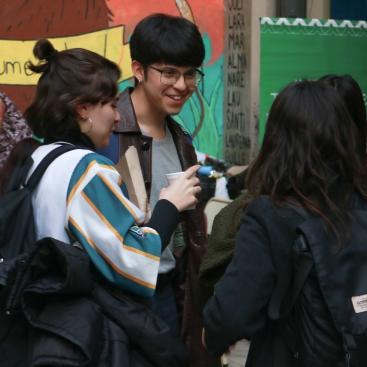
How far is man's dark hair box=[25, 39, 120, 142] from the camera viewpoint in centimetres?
259

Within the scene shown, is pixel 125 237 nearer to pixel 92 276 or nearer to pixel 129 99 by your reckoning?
pixel 92 276

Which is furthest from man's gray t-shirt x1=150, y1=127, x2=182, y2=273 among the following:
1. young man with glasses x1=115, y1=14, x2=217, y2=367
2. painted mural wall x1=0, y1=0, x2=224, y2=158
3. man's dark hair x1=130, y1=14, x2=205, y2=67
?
painted mural wall x1=0, y1=0, x2=224, y2=158

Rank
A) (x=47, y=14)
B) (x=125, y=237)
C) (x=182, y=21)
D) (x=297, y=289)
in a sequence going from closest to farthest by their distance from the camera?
(x=297, y=289) < (x=125, y=237) < (x=182, y=21) < (x=47, y=14)

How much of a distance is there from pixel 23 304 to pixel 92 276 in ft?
0.78

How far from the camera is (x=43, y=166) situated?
2523mm

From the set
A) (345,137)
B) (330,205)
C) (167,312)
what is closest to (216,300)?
(330,205)

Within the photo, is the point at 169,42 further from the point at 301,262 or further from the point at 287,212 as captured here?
the point at 301,262

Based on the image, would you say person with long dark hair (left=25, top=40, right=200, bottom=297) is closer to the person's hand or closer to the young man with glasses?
the person's hand

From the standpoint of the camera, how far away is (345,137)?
7.82ft

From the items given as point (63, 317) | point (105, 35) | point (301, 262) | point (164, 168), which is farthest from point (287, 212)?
point (105, 35)

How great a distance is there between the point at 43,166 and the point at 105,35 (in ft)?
12.6

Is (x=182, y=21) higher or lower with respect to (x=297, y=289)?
higher

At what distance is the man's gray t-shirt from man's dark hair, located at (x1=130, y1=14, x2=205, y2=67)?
1.18 ft

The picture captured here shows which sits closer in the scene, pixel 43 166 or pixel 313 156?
pixel 313 156
